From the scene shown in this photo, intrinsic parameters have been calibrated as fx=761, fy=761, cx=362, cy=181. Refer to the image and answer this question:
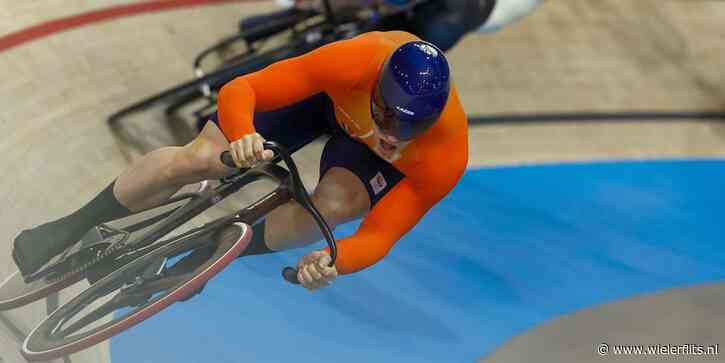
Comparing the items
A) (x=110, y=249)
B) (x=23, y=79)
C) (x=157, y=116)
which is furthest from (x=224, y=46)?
(x=110, y=249)

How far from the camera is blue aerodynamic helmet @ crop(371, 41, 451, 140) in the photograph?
192 centimetres

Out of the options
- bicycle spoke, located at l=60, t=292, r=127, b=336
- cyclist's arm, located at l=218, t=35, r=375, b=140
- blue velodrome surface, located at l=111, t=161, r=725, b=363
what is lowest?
blue velodrome surface, located at l=111, t=161, r=725, b=363

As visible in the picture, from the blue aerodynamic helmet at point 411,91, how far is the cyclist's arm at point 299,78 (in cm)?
16

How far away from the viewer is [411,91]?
75.1 inches

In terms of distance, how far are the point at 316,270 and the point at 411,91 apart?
1.79 ft

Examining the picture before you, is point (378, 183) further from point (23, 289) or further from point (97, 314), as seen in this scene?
point (23, 289)

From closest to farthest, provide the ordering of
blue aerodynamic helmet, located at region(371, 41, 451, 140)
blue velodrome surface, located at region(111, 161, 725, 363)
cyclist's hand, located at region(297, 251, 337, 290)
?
blue aerodynamic helmet, located at region(371, 41, 451, 140)
cyclist's hand, located at region(297, 251, 337, 290)
blue velodrome surface, located at region(111, 161, 725, 363)

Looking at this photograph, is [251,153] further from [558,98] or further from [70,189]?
[558,98]

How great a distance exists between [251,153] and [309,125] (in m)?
0.59

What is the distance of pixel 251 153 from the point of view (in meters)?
1.99

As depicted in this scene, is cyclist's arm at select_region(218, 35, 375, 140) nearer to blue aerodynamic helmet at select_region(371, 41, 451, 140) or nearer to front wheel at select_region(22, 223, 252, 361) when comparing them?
blue aerodynamic helmet at select_region(371, 41, 451, 140)

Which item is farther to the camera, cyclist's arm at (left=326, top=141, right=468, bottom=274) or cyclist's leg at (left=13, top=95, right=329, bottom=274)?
cyclist's leg at (left=13, top=95, right=329, bottom=274)

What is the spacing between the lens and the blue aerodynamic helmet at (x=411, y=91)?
1.92 meters

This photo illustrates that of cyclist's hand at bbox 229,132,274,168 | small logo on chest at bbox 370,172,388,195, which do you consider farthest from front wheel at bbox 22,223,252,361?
small logo on chest at bbox 370,172,388,195
